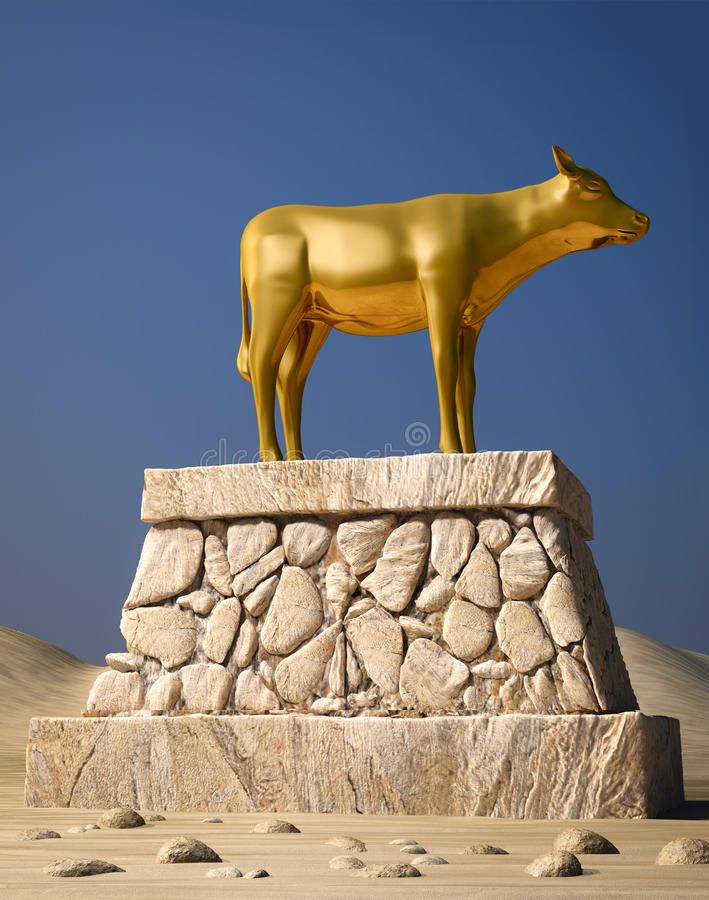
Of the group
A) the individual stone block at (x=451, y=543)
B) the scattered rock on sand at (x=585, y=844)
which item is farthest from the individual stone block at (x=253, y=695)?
the scattered rock on sand at (x=585, y=844)

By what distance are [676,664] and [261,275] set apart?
10809mm

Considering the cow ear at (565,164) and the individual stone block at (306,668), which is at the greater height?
the cow ear at (565,164)

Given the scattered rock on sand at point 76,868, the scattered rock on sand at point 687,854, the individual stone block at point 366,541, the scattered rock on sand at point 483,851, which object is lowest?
the scattered rock on sand at point 483,851

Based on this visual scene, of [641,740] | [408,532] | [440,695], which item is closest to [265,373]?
[408,532]

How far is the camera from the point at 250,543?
5000mm

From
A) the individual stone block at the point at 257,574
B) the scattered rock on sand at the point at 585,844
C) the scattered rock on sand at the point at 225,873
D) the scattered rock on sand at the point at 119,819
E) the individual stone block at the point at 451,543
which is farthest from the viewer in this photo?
the individual stone block at the point at 257,574

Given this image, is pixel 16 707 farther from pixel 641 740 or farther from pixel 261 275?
pixel 641 740

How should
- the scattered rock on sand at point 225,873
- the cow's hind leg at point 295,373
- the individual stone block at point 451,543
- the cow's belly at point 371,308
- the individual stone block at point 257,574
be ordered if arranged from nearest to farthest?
the scattered rock on sand at point 225,873, the individual stone block at point 451,543, the individual stone block at point 257,574, the cow's belly at point 371,308, the cow's hind leg at point 295,373

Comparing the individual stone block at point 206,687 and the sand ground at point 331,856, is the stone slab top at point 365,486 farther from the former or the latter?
the sand ground at point 331,856

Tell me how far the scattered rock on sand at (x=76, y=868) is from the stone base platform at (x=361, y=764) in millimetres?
2016

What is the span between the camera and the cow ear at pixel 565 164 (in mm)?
5348

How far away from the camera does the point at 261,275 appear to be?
5.34 meters

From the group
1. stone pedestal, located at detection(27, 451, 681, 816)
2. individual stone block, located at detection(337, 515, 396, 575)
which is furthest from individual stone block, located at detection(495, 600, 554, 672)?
individual stone block, located at detection(337, 515, 396, 575)

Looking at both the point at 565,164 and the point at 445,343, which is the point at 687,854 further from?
the point at 565,164
